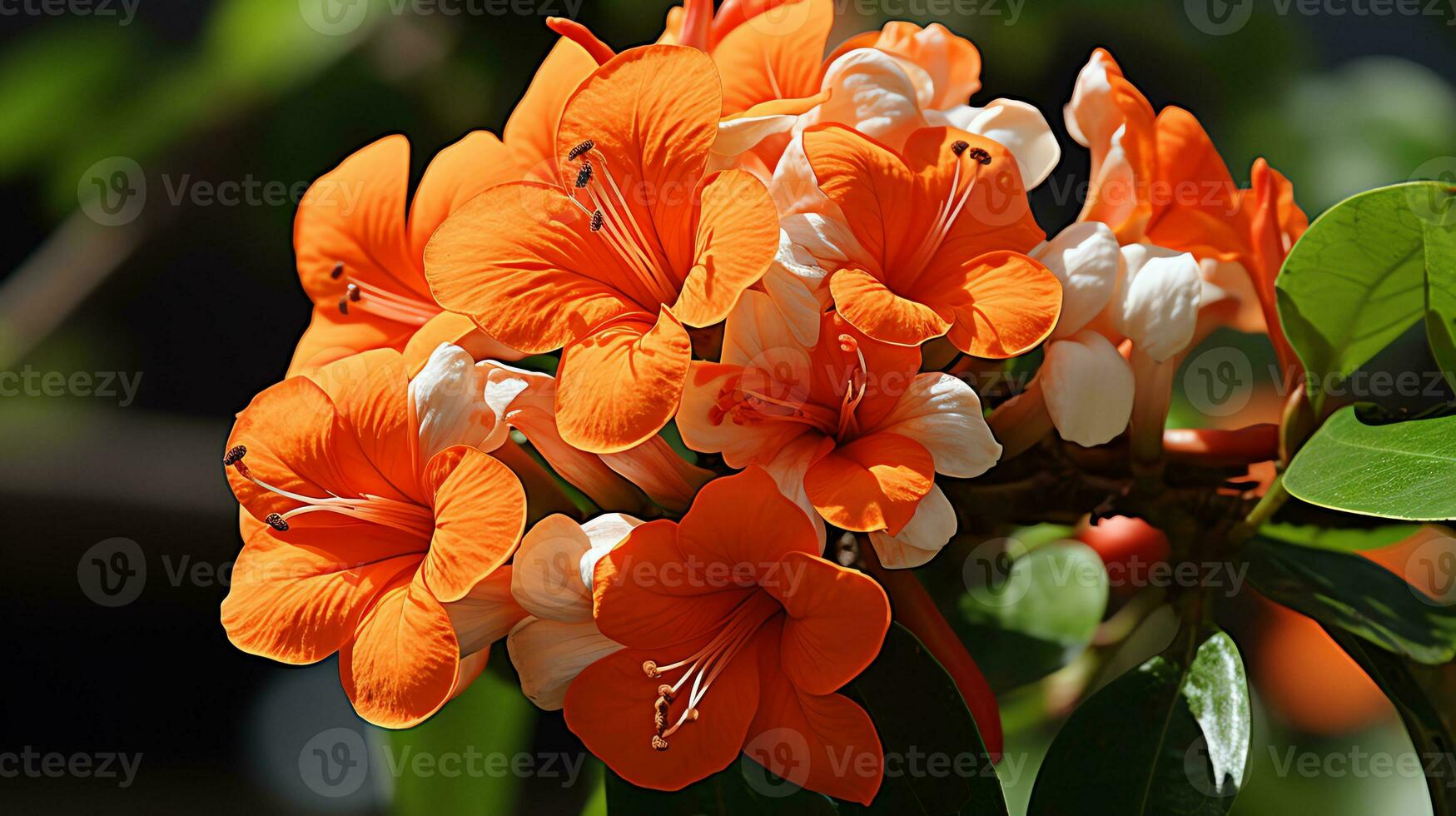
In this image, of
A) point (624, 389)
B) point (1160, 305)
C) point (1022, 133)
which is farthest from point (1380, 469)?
point (624, 389)

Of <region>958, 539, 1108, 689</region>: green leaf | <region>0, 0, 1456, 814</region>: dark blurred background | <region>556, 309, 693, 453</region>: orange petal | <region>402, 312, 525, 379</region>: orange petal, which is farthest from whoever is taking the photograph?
<region>0, 0, 1456, 814</region>: dark blurred background

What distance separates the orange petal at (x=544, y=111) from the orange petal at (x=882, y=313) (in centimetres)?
21

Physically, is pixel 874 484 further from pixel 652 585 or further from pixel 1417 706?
pixel 1417 706

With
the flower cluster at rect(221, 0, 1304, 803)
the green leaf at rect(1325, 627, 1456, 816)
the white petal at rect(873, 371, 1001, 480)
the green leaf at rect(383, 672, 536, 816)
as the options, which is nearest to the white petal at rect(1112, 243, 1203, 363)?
the flower cluster at rect(221, 0, 1304, 803)

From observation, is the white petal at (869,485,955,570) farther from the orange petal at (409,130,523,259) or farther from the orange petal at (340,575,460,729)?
the orange petal at (409,130,523,259)

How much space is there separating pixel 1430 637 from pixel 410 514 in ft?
1.75

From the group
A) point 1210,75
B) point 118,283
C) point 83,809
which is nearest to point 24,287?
point 118,283

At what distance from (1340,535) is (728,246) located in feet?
1.37

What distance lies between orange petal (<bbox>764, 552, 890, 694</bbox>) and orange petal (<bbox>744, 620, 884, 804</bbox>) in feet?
0.05

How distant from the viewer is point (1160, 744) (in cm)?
56

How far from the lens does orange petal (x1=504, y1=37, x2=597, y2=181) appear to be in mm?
575

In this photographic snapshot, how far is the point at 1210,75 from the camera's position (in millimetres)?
1334

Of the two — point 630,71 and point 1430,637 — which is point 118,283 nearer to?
point 630,71

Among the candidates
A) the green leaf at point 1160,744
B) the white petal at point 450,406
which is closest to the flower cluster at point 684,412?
the white petal at point 450,406
